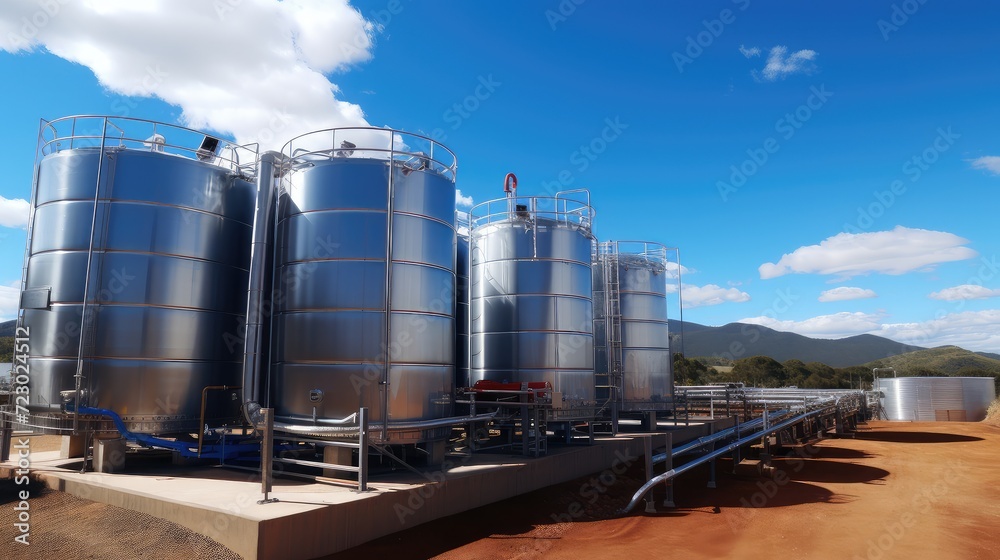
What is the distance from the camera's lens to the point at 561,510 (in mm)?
13047

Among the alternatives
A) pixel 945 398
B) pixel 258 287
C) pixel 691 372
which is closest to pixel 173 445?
pixel 258 287


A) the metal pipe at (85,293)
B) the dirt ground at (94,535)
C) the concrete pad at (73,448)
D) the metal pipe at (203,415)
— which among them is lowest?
the dirt ground at (94,535)

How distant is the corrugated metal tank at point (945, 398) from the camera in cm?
4022

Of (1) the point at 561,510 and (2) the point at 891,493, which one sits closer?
(1) the point at 561,510

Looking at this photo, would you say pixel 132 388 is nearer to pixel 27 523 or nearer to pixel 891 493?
pixel 27 523

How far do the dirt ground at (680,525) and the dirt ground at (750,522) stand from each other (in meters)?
0.03

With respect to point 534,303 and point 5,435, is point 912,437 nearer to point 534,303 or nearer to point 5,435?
point 534,303

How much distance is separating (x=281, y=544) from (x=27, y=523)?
4.97m

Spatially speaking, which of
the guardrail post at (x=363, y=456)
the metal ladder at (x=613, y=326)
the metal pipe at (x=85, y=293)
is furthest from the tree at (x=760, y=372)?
the metal pipe at (x=85, y=293)

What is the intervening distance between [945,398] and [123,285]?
159 ft

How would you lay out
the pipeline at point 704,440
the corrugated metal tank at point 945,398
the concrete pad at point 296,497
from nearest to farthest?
the concrete pad at point 296,497 → the pipeline at point 704,440 → the corrugated metal tank at point 945,398

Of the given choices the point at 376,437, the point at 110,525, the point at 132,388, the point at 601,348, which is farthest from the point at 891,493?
the point at 132,388

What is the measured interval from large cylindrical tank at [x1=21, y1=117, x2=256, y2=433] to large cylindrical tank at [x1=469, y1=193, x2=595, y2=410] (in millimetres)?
8023

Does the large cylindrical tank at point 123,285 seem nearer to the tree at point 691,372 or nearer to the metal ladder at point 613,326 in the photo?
the metal ladder at point 613,326
